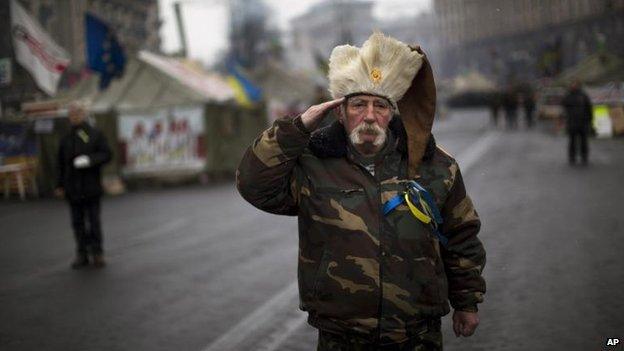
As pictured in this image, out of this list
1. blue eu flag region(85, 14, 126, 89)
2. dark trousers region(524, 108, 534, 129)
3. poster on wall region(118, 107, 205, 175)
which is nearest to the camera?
poster on wall region(118, 107, 205, 175)

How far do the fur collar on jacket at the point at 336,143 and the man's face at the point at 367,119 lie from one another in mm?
44

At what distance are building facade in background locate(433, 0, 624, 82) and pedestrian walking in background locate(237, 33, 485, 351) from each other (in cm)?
4652

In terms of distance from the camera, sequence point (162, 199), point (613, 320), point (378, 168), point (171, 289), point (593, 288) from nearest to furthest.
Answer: point (378, 168) → point (613, 320) → point (593, 288) → point (171, 289) → point (162, 199)

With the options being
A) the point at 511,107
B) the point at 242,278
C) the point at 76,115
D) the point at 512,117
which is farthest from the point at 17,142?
the point at 512,117

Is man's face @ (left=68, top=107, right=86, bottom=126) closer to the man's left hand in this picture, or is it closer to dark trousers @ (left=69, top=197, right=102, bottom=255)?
dark trousers @ (left=69, top=197, right=102, bottom=255)

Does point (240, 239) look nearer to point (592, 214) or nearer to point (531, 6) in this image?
point (592, 214)

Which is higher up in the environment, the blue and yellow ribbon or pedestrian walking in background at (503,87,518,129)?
the blue and yellow ribbon

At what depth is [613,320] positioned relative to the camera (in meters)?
5.54

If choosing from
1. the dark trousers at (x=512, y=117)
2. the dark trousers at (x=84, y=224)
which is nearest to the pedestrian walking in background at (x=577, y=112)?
the dark trousers at (x=84, y=224)

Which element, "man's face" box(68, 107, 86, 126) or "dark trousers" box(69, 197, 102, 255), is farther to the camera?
"man's face" box(68, 107, 86, 126)

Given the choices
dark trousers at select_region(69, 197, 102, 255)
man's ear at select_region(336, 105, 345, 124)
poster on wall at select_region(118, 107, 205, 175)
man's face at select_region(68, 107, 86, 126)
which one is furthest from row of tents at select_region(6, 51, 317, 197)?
man's ear at select_region(336, 105, 345, 124)

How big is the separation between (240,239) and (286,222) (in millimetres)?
1587

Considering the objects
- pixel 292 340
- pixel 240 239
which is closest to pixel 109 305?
pixel 292 340

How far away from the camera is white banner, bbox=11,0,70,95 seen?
1766 centimetres
